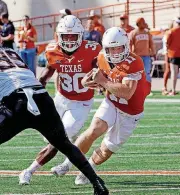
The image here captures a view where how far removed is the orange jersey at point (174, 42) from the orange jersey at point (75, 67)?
840 centimetres

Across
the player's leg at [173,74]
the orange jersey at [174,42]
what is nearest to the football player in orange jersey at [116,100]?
the player's leg at [173,74]

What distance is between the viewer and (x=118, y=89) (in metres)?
7.38

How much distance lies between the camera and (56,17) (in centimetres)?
2914

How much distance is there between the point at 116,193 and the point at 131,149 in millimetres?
2846

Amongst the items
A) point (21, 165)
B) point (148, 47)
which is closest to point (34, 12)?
point (148, 47)

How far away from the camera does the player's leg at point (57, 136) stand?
22.1ft

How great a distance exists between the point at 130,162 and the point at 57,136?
2.22m

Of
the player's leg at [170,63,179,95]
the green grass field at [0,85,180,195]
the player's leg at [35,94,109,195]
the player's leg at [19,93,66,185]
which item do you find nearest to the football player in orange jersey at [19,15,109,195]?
the player's leg at [19,93,66,185]

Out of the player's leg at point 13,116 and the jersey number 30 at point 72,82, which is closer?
the player's leg at point 13,116

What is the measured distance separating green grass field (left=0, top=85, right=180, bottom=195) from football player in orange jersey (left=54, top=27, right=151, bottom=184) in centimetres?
32

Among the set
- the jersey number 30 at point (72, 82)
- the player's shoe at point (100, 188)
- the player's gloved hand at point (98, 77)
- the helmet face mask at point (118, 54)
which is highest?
the helmet face mask at point (118, 54)

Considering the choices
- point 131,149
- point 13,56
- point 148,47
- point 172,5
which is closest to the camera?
point 13,56

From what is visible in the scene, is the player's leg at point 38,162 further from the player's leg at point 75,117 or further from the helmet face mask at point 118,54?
the helmet face mask at point 118,54

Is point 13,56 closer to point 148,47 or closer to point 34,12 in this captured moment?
point 148,47
